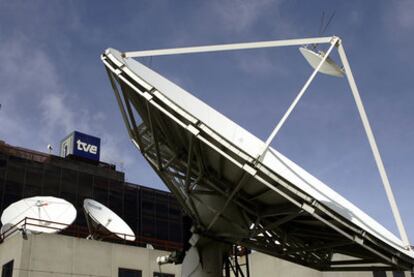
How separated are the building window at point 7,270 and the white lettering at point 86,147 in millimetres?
44498

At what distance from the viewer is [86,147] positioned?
83.5 meters

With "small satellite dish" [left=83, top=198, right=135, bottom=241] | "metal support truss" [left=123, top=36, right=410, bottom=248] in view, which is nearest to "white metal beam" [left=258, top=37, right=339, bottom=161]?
"metal support truss" [left=123, top=36, right=410, bottom=248]

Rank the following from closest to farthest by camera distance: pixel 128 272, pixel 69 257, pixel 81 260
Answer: pixel 69 257
pixel 81 260
pixel 128 272

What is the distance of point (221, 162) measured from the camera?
22.6m

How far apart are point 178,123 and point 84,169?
62237 mm

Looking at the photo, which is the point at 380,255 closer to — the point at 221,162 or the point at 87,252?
the point at 221,162

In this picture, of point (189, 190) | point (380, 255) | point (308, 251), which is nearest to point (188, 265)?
point (189, 190)

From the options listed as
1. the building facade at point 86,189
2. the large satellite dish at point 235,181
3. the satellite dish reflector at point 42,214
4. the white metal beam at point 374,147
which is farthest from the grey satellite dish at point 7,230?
the white metal beam at point 374,147

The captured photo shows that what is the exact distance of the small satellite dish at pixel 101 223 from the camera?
137 ft

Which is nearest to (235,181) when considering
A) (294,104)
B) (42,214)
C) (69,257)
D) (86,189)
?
(294,104)

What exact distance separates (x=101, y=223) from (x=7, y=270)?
7160 millimetres

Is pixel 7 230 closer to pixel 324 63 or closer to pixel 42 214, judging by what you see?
pixel 42 214

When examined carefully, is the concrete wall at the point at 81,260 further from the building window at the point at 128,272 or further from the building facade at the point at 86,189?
the building facade at the point at 86,189

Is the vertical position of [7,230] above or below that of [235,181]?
above
